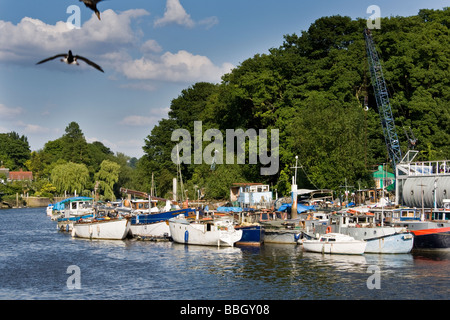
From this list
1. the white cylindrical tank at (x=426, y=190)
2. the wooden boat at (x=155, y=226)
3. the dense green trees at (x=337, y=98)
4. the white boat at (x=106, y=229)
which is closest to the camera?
the white cylindrical tank at (x=426, y=190)

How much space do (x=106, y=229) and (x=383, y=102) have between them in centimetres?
5155

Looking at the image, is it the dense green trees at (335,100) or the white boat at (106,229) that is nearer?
the white boat at (106,229)

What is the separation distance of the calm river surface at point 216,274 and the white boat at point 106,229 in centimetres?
773

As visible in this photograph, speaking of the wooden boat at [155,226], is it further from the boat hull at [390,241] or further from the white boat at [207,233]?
the boat hull at [390,241]

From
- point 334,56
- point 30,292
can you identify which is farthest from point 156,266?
point 334,56

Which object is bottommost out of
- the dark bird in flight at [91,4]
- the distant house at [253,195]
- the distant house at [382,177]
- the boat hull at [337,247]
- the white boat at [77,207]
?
the boat hull at [337,247]

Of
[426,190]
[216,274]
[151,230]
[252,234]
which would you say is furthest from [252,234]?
[426,190]

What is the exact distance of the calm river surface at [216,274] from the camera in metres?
37.7

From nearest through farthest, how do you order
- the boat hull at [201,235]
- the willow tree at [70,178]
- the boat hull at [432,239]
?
the boat hull at [432,239]
the boat hull at [201,235]
the willow tree at [70,178]

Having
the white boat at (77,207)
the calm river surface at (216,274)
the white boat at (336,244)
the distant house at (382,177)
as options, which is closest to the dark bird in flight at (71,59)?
the calm river surface at (216,274)

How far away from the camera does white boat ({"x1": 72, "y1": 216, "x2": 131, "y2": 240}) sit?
232 feet

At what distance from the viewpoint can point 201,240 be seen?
62.5 meters

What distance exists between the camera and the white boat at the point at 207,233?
60.9 meters

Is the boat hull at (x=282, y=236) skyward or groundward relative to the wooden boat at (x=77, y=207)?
groundward
